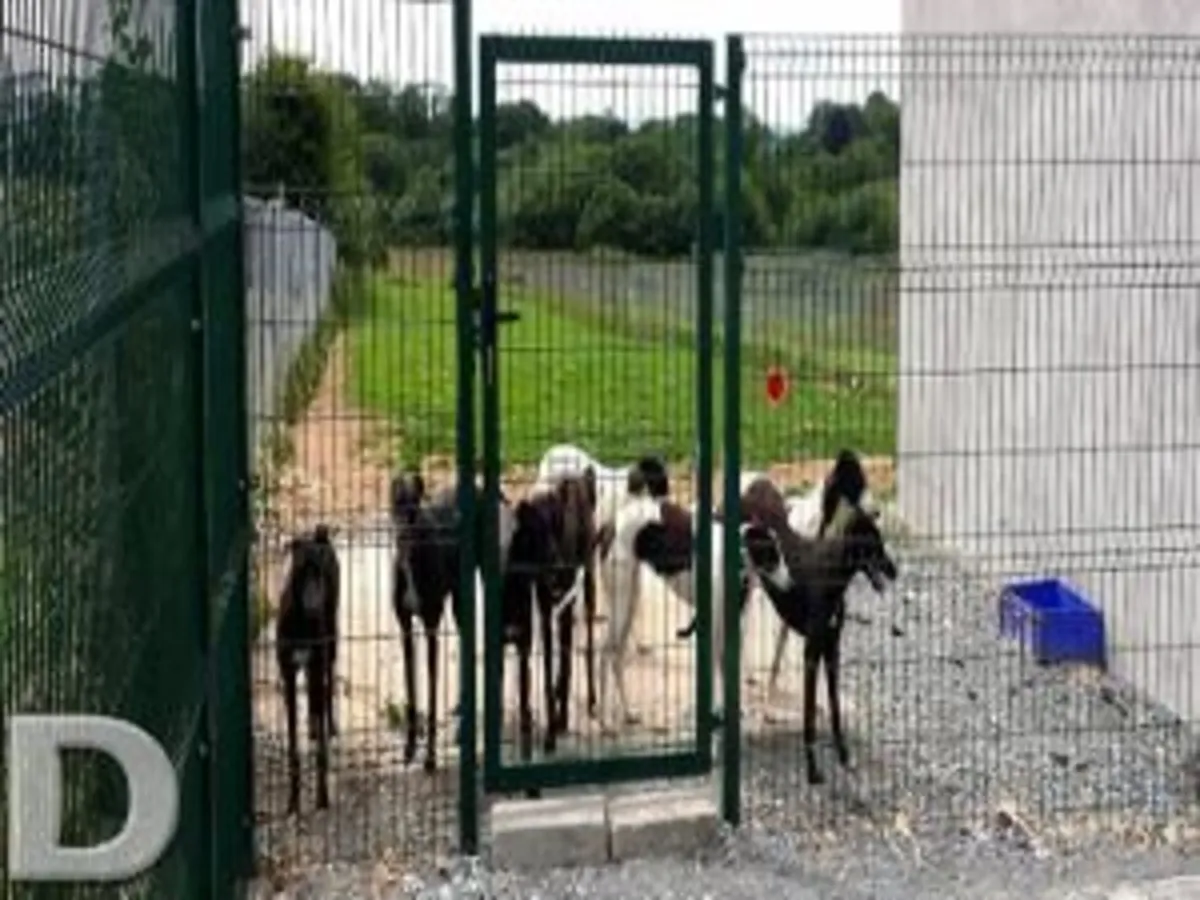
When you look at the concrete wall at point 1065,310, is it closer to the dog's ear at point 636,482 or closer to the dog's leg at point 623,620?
the dog's ear at point 636,482

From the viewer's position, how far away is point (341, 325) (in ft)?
19.9

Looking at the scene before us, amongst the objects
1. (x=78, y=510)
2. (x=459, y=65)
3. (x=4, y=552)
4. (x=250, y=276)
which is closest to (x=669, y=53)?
(x=459, y=65)

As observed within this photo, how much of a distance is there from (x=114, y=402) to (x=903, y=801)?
14.2 ft

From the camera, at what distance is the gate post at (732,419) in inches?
244

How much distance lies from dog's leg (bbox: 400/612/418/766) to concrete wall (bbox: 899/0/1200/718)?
2.11 metres

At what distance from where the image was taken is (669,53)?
6.19 m

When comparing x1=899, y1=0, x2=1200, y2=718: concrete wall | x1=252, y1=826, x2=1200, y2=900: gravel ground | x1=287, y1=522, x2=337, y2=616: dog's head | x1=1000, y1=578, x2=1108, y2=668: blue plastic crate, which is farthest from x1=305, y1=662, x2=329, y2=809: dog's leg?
x1=1000, y1=578, x2=1108, y2=668: blue plastic crate

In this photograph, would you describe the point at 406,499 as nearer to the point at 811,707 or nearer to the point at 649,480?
the point at 649,480

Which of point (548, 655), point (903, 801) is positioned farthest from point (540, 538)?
point (903, 801)

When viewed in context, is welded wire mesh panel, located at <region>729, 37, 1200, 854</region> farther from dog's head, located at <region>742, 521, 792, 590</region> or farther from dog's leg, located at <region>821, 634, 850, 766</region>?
dog's head, located at <region>742, 521, 792, 590</region>

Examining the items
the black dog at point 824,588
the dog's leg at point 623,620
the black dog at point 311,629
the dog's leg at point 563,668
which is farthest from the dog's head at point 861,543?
the black dog at point 311,629

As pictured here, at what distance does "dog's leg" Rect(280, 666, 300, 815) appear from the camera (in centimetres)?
606

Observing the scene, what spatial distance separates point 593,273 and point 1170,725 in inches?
103

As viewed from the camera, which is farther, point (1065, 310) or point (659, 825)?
point (1065, 310)
